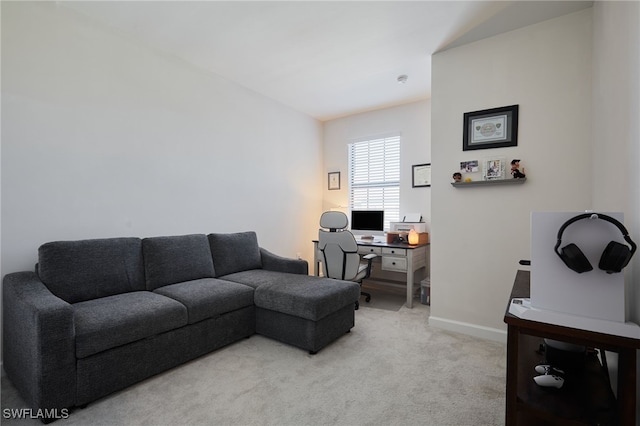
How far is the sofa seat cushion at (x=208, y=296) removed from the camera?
233 cm

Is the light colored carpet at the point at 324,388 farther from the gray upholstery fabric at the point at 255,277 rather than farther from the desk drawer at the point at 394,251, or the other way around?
the desk drawer at the point at 394,251

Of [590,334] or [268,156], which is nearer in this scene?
[590,334]

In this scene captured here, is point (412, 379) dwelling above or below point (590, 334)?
below

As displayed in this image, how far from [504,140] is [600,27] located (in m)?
→ 0.92

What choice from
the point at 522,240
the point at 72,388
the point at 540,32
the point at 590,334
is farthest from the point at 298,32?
the point at 72,388

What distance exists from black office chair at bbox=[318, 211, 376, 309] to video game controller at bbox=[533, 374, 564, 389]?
7.25 ft

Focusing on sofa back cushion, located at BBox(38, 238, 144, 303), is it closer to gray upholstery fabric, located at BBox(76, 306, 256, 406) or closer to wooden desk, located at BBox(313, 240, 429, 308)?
gray upholstery fabric, located at BBox(76, 306, 256, 406)

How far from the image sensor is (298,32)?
267cm

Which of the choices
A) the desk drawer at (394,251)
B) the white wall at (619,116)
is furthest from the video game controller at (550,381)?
the desk drawer at (394,251)

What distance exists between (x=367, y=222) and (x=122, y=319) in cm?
339

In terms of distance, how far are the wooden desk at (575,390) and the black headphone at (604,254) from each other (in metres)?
0.22

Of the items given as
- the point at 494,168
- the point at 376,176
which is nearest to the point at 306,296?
the point at 494,168

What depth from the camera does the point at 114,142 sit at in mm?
2666

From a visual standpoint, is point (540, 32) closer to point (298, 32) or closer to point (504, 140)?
point (504, 140)
